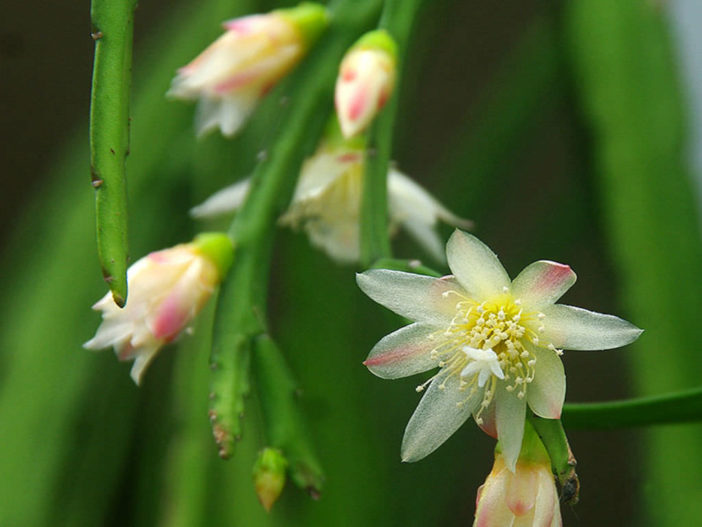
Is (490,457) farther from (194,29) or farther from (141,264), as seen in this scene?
(141,264)

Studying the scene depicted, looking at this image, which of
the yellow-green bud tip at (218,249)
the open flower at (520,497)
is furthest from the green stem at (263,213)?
the open flower at (520,497)

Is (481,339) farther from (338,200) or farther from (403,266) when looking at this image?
(338,200)

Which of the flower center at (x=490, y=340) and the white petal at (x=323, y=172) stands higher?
the white petal at (x=323, y=172)

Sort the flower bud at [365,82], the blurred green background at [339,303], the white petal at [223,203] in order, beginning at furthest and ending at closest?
the blurred green background at [339,303]
the white petal at [223,203]
the flower bud at [365,82]

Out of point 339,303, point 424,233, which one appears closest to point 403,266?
point 424,233

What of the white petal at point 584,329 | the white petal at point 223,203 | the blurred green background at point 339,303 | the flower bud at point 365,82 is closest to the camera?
the white petal at point 584,329

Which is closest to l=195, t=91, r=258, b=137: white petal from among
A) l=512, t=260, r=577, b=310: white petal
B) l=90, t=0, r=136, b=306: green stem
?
l=90, t=0, r=136, b=306: green stem

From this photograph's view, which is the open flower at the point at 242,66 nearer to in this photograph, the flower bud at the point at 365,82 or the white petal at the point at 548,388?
the flower bud at the point at 365,82
